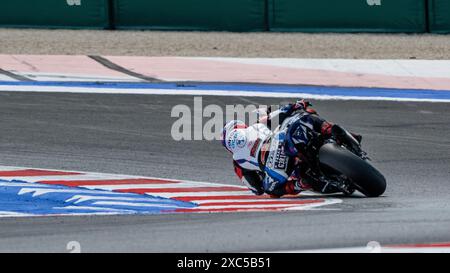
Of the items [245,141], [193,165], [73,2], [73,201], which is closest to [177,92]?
[193,165]

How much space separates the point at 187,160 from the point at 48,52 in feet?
33.1

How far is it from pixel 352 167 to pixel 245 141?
1178 millimetres

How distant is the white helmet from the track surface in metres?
1.00

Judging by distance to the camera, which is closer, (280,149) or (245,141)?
(280,149)

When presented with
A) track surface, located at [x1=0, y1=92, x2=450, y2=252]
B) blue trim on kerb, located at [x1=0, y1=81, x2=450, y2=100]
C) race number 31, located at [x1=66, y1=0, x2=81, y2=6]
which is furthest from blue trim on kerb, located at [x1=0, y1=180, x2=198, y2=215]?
race number 31, located at [x1=66, y1=0, x2=81, y2=6]

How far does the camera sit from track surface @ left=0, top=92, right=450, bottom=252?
9.24 metres

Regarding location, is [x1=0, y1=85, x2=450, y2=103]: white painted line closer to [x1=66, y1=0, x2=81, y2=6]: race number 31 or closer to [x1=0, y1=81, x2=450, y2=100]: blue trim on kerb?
[x1=0, y1=81, x2=450, y2=100]: blue trim on kerb

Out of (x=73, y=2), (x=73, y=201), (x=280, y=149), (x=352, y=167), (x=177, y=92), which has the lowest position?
(x=177, y=92)

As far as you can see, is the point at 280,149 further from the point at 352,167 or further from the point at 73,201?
the point at 73,201

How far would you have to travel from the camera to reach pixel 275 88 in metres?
19.3

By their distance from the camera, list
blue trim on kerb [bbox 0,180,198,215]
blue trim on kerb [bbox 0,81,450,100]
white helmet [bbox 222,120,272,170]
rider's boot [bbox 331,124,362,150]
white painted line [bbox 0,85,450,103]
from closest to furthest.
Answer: blue trim on kerb [bbox 0,180,198,215] → rider's boot [bbox 331,124,362,150] → white helmet [bbox 222,120,272,170] → white painted line [bbox 0,85,450,103] → blue trim on kerb [bbox 0,81,450,100]

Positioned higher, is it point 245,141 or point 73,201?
point 245,141
